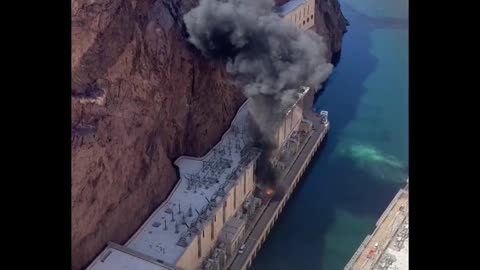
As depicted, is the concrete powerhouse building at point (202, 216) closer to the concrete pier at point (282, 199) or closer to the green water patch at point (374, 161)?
the concrete pier at point (282, 199)

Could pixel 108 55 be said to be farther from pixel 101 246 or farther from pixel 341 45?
pixel 341 45

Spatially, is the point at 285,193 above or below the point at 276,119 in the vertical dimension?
below

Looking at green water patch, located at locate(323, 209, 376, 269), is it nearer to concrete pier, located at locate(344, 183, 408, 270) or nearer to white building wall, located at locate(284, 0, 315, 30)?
concrete pier, located at locate(344, 183, 408, 270)

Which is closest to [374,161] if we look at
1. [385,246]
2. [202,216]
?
[385,246]

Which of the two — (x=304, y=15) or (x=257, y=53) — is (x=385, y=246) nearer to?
(x=257, y=53)

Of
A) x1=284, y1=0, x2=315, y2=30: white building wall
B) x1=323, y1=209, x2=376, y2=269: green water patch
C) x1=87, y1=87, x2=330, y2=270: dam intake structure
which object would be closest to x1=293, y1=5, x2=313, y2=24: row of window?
x1=284, y1=0, x2=315, y2=30: white building wall
